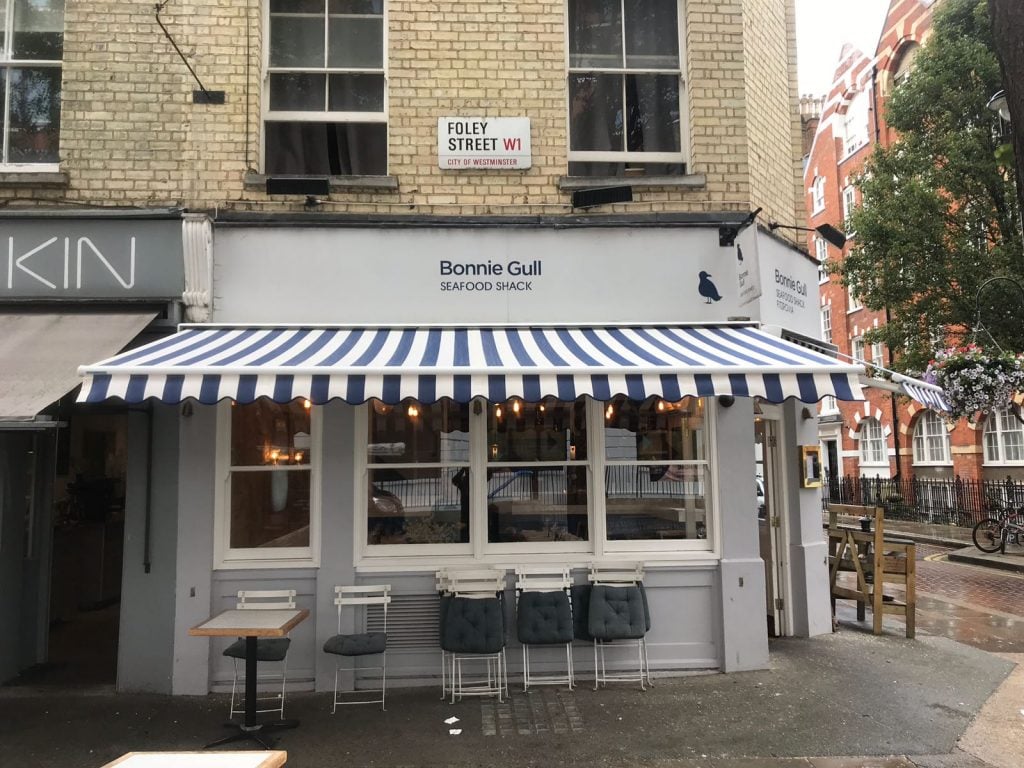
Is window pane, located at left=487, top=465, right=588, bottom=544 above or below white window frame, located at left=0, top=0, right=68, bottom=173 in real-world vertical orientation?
below

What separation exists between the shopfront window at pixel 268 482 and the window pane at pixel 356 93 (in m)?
3.06

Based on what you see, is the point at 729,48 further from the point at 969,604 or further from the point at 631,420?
the point at 969,604

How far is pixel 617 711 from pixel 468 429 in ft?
8.83

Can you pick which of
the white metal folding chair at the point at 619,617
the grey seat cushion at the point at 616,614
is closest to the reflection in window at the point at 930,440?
the white metal folding chair at the point at 619,617

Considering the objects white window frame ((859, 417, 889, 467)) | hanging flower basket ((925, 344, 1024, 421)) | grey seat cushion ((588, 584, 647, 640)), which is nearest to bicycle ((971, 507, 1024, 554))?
hanging flower basket ((925, 344, 1024, 421))

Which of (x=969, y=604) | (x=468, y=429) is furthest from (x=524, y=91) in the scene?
(x=969, y=604)

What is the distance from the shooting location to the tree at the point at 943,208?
699 inches

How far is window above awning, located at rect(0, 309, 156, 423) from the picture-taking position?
5.03m

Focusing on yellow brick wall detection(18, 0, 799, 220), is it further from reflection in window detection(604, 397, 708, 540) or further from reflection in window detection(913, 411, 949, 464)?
reflection in window detection(913, 411, 949, 464)

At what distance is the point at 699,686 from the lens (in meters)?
6.09

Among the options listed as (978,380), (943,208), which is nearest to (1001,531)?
(943,208)

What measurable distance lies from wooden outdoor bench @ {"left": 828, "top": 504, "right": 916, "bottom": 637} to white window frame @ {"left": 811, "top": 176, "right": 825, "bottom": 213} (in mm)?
28978

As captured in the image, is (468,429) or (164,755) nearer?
(164,755)

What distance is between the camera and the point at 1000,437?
22.4 metres
